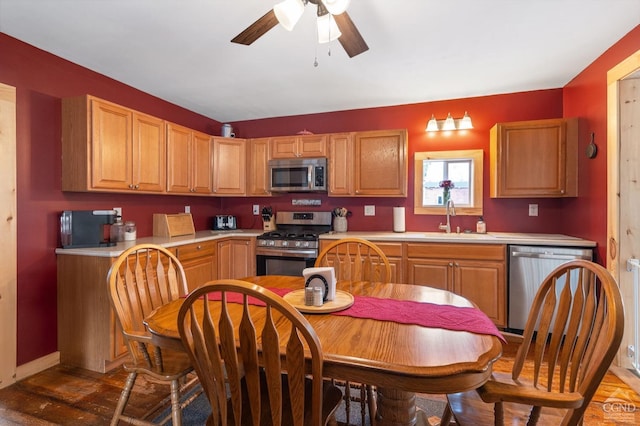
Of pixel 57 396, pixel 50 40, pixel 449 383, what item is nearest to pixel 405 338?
pixel 449 383

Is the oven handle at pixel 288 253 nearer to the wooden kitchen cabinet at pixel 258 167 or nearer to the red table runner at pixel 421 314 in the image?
the wooden kitchen cabinet at pixel 258 167

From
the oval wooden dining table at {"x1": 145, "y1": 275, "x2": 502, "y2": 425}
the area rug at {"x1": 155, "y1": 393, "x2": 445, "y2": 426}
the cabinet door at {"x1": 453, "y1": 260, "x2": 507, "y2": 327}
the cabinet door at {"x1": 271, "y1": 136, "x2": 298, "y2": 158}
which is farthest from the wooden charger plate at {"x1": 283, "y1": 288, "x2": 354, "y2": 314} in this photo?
the cabinet door at {"x1": 271, "y1": 136, "x2": 298, "y2": 158}

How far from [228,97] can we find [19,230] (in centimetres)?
212

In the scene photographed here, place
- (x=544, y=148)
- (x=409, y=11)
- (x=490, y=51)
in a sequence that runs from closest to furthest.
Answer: (x=409, y=11), (x=490, y=51), (x=544, y=148)

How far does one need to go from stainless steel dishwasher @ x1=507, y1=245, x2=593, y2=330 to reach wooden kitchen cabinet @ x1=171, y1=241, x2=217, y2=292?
2.90 metres

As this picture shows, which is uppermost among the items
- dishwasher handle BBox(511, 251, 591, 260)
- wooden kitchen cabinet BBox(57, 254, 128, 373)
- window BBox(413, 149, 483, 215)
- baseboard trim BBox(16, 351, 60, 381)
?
window BBox(413, 149, 483, 215)

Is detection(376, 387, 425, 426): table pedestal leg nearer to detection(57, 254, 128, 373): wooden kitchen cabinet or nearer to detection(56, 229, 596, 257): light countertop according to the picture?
detection(56, 229, 596, 257): light countertop

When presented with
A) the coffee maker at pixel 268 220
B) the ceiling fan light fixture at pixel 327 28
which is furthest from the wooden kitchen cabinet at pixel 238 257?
the ceiling fan light fixture at pixel 327 28

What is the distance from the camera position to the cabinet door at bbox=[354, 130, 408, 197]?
3.31 m

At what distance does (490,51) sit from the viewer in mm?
2359

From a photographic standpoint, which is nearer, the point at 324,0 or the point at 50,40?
the point at 324,0

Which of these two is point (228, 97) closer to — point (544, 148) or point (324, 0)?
point (324, 0)

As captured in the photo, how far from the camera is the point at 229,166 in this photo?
3.81 metres

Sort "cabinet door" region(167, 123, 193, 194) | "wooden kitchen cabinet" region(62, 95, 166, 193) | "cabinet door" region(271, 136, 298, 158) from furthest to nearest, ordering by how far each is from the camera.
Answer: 1. "cabinet door" region(271, 136, 298, 158)
2. "cabinet door" region(167, 123, 193, 194)
3. "wooden kitchen cabinet" region(62, 95, 166, 193)
